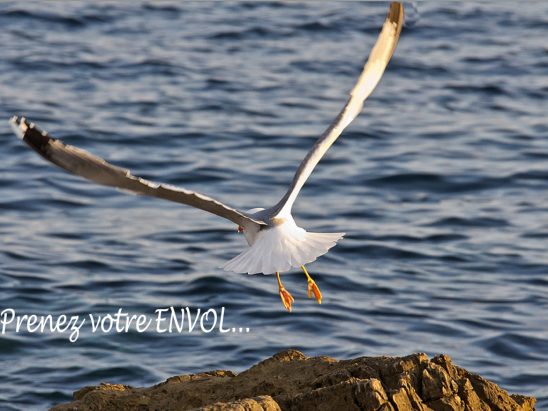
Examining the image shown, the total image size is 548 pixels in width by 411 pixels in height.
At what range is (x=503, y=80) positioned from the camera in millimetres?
18312

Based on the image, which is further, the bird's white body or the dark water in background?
the dark water in background

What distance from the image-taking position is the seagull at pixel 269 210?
5949mm

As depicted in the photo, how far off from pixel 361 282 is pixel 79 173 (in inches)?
231

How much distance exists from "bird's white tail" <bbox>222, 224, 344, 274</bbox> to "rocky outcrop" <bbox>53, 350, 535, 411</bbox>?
76 cm

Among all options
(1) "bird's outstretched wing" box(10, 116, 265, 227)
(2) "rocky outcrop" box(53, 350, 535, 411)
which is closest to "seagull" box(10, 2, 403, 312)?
(1) "bird's outstretched wing" box(10, 116, 265, 227)

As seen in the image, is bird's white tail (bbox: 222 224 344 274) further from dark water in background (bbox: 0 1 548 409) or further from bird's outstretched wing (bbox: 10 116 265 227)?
dark water in background (bbox: 0 1 548 409)

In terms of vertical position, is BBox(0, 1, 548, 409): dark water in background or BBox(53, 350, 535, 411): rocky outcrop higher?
BBox(53, 350, 535, 411): rocky outcrop

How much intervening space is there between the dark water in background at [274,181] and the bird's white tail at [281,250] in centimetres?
246

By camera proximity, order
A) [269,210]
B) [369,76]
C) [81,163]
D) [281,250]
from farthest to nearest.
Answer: [369,76] < [269,210] < [281,250] < [81,163]

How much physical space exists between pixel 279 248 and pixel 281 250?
0.04m

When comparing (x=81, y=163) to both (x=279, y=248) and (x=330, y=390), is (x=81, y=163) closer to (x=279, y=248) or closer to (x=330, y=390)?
(x=279, y=248)

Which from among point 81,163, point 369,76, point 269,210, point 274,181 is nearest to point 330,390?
point 81,163

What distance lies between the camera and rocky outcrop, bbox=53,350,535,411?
5234 mm

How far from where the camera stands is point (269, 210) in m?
7.45
